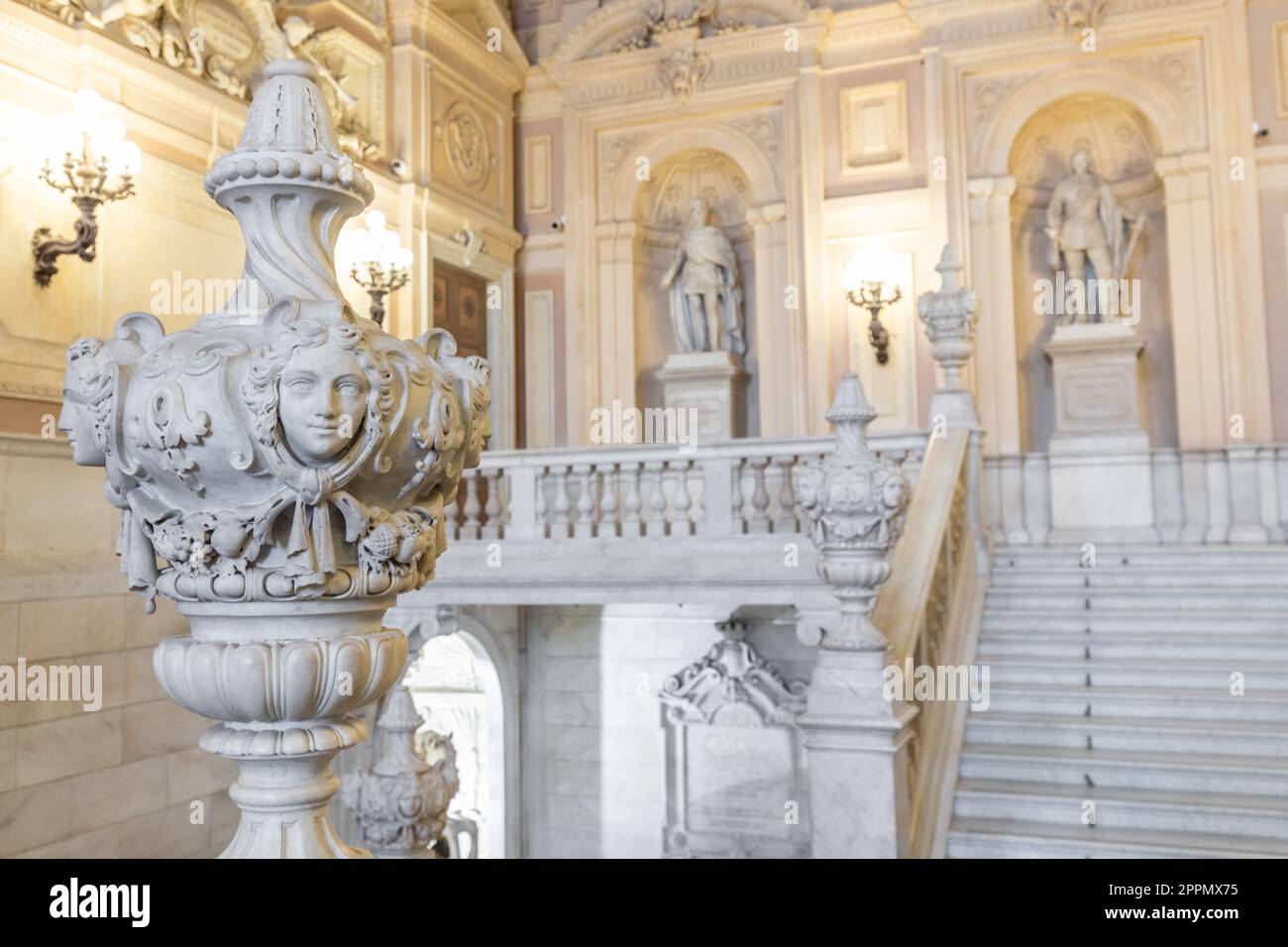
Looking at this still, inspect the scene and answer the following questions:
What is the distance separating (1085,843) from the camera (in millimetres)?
4375

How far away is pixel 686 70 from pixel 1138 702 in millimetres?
7356

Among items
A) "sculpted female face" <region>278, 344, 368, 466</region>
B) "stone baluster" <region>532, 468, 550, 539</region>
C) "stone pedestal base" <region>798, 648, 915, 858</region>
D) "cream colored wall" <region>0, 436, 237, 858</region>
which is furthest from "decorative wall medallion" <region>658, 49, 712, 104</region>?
"sculpted female face" <region>278, 344, 368, 466</region>

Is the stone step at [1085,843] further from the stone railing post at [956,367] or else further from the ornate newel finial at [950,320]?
the ornate newel finial at [950,320]

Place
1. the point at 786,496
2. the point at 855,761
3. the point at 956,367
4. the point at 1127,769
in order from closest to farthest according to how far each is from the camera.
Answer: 1. the point at 855,761
2. the point at 1127,769
3. the point at 786,496
4. the point at 956,367

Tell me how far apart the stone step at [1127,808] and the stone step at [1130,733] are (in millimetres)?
321

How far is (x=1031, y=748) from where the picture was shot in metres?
5.08

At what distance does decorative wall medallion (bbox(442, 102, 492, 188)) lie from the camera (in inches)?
394

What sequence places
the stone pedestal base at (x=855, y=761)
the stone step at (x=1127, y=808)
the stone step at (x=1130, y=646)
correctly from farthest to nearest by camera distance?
the stone step at (x=1130, y=646) → the stone step at (x=1127, y=808) → the stone pedestal base at (x=855, y=761)

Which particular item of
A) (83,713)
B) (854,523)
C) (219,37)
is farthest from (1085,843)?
(219,37)

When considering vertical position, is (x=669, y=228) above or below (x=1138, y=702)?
above

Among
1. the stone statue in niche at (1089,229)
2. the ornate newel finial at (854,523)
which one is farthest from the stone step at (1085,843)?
the stone statue in niche at (1089,229)

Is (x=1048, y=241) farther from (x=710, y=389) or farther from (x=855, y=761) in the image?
(x=855, y=761)

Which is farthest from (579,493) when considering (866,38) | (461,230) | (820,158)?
(866,38)

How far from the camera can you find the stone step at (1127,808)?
14.5 ft
